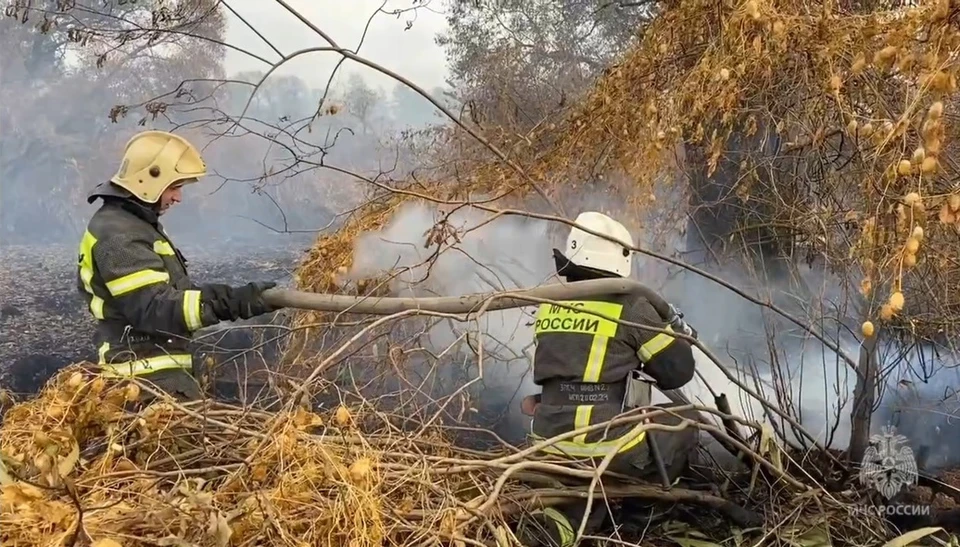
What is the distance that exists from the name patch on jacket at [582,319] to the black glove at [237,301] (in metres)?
1.15

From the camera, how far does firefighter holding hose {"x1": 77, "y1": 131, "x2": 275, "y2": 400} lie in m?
3.12

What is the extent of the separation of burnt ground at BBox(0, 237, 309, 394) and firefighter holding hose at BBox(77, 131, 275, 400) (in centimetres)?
225

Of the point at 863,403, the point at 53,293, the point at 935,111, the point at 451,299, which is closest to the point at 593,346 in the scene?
the point at 451,299

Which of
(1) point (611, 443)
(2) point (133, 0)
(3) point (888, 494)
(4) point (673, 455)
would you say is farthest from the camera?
(2) point (133, 0)

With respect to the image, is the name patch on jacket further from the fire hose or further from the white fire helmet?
the white fire helmet

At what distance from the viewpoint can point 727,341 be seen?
5402mm

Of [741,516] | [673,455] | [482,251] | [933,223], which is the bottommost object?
[741,516]

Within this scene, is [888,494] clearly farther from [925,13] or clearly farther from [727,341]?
[925,13]

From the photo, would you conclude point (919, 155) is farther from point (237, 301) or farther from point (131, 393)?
point (131, 393)

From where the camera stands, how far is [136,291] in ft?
10.4

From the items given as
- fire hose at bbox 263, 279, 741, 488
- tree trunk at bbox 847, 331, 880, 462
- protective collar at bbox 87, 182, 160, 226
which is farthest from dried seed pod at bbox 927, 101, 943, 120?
protective collar at bbox 87, 182, 160, 226

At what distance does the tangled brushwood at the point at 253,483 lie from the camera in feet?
6.86

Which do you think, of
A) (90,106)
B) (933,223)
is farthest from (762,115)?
(90,106)

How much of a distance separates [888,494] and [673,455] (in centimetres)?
126
